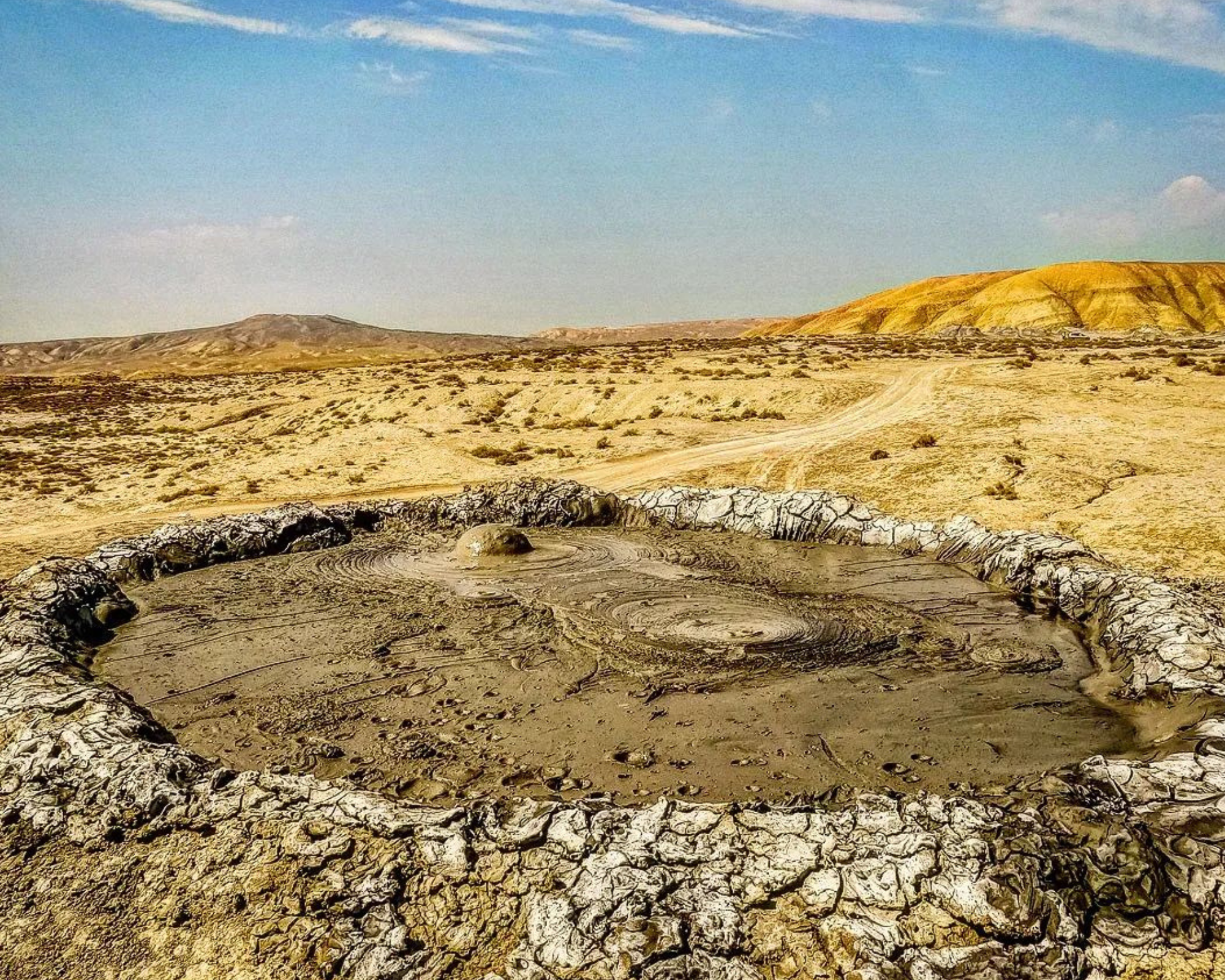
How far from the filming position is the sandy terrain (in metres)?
11.1

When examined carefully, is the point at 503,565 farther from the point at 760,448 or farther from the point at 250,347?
the point at 250,347

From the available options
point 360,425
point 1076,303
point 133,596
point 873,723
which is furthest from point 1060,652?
point 1076,303

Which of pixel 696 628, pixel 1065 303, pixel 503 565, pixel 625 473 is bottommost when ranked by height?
pixel 625 473

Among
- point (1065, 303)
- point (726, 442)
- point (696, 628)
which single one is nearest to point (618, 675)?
point (696, 628)

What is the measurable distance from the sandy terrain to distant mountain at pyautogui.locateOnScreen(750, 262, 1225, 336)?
41944 millimetres

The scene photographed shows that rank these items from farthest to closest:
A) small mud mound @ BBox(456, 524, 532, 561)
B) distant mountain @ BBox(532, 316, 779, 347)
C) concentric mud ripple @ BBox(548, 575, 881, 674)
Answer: distant mountain @ BBox(532, 316, 779, 347), small mud mound @ BBox(456, 524, 532, 561), concentric mud ripple @ BBox(548, 575, 881, 674)

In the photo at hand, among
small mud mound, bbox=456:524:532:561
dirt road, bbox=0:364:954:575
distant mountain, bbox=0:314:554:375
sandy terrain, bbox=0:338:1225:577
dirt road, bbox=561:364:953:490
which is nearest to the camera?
small mud mound, bbox=456:524:532:561

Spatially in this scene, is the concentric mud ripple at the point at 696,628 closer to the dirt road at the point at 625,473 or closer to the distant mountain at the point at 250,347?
the dirt road at the point at 625,473

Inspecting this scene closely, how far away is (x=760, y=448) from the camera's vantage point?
16.3 m

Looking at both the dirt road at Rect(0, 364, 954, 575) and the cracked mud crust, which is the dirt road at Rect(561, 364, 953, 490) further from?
the cracked mud crust

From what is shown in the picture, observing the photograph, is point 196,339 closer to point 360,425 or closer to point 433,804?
point 360,425

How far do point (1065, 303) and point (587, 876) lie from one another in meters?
82.3

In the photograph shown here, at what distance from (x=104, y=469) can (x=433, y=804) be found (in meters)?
19.2

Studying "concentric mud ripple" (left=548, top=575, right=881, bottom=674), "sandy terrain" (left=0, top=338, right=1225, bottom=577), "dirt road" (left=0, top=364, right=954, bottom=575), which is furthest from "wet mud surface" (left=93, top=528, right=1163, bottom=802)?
"dirt road" (left=0, top=364, right=954, bottom=575)
